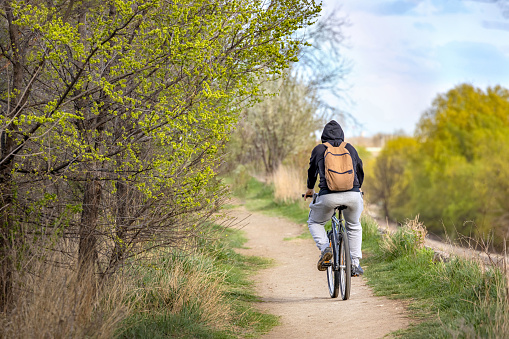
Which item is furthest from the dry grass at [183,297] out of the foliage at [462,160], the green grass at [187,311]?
the foliage at [462,160]

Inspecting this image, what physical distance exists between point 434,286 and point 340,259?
117cm

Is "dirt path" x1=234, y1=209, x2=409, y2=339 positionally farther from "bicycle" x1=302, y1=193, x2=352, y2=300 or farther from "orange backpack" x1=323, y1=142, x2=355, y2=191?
"orange backpack" x1=323, y1=142, x2=355, y2=191

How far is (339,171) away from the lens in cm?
594

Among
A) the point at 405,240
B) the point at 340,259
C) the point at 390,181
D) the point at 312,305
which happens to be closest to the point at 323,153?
the point at 340,259

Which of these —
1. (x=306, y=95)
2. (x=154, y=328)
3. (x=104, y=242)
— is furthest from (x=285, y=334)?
(x=306, y=95)

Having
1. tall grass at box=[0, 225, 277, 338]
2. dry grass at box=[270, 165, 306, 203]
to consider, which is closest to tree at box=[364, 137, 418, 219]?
dry grass at box=[270, 165, 306, 203]

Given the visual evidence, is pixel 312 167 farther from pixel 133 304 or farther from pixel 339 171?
pixel 133 304

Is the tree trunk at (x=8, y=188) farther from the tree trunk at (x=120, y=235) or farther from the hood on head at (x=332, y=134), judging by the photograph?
the hood on head at (x=332, y=134)

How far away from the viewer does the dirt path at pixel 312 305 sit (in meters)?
5.41

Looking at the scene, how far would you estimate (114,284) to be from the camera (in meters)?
5.30

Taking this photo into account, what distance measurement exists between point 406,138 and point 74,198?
66948mm

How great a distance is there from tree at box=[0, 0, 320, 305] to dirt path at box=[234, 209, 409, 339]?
167 centimetres

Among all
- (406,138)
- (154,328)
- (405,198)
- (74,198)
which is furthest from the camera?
(406,138)

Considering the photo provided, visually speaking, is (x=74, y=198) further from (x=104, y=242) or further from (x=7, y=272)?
(x=7, y=272)
